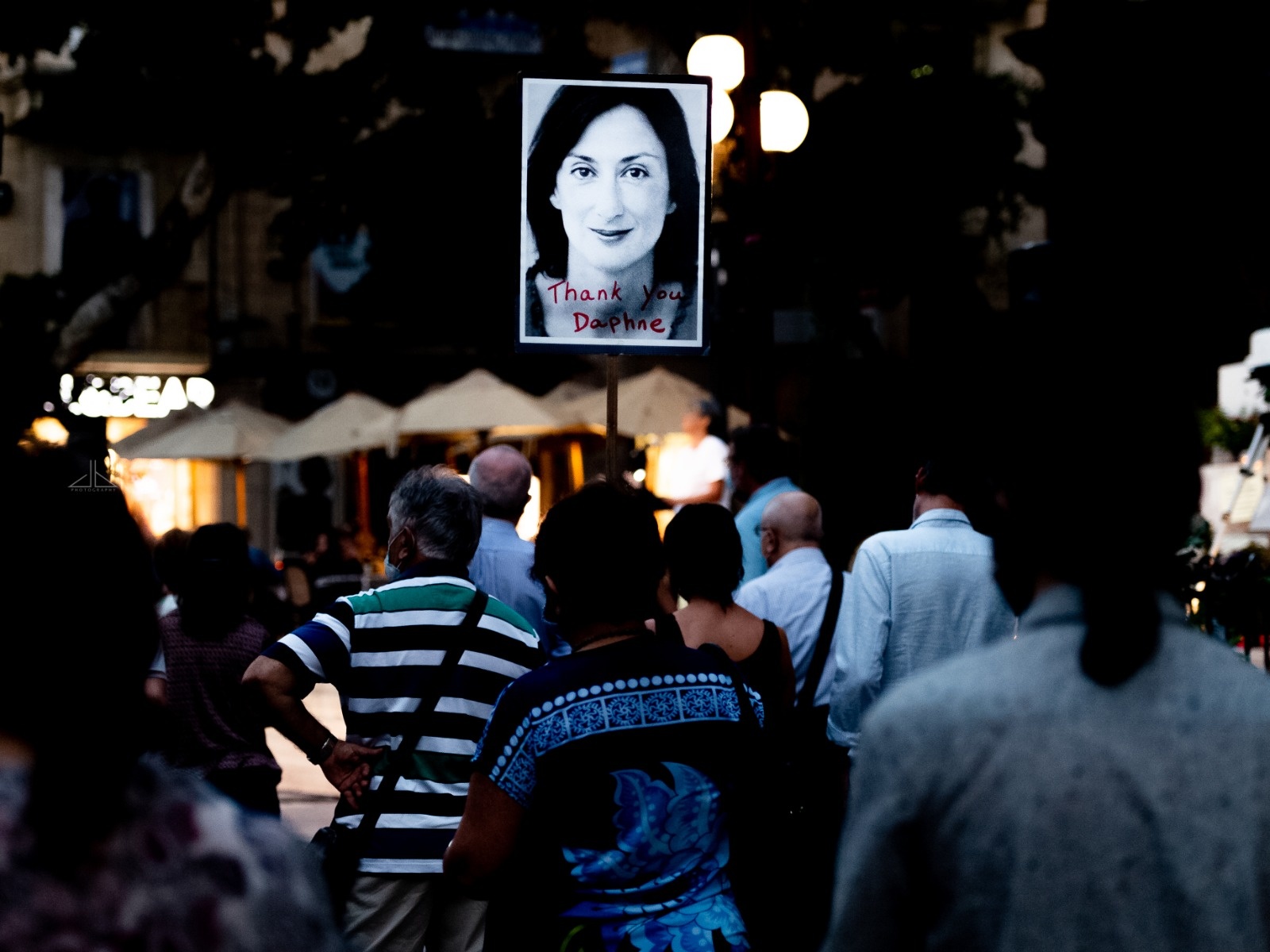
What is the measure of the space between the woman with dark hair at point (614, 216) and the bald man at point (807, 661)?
1.00 m

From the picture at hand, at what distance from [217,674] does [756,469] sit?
3.12 m

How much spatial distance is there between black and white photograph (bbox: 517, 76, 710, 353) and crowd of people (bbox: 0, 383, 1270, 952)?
2.79 feet

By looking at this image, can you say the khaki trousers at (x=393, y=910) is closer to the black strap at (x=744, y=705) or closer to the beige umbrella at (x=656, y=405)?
the black strap at (x=744, y=705)

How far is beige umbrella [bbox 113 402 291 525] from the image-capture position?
68.1 ft

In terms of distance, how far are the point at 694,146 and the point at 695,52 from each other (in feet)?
17.2

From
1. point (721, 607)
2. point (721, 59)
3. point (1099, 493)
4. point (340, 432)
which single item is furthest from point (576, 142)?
point (340, 432)

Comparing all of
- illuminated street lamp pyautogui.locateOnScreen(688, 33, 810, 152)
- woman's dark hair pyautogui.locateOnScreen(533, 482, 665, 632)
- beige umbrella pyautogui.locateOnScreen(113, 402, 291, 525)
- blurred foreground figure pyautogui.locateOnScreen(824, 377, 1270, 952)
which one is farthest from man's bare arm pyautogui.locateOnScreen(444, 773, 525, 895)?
beige umbrella pyautogui.locateOnScreen(113, 402, 291, 525)

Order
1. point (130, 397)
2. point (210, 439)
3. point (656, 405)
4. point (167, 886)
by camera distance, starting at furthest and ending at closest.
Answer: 1. point (130, 397)
2. point (210, 439)
3. point (656, 405)
4. point (167, 886)

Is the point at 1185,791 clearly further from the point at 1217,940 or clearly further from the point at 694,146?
the point at 694,146

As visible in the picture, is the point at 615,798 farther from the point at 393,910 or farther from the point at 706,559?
the point at 706,559

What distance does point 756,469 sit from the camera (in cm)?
823

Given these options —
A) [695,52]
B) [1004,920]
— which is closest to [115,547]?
[1004,920]

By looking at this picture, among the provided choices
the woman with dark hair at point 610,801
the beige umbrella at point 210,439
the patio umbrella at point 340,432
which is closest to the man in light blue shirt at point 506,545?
the woman with dark hair at point 610,801

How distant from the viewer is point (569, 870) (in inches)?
126
